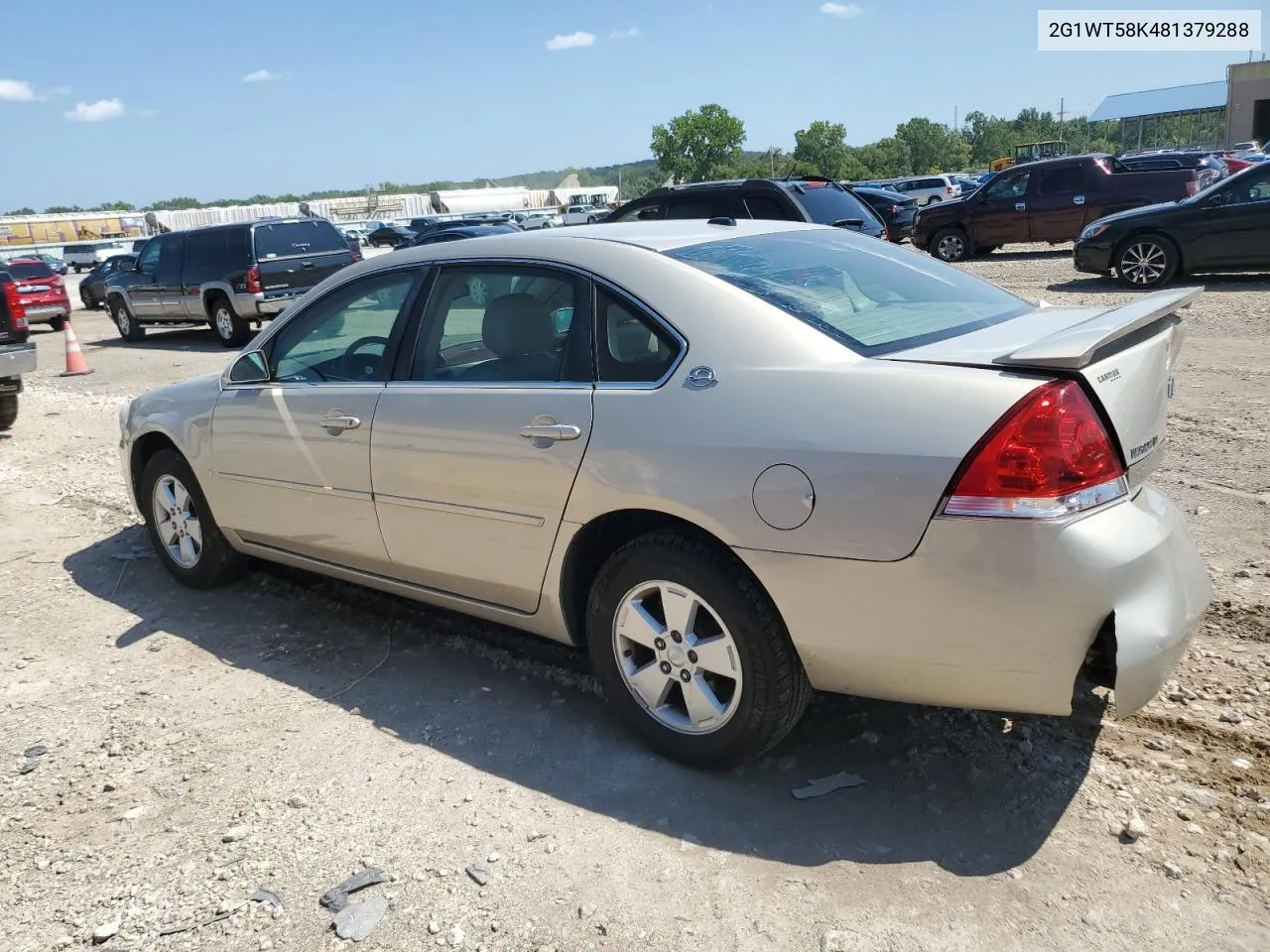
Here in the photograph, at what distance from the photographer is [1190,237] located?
13.3 metres

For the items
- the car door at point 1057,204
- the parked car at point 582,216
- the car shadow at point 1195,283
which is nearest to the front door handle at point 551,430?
the car shadow at point 1195,283

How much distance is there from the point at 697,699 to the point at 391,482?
58.1 inches

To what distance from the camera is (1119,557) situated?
2.61m

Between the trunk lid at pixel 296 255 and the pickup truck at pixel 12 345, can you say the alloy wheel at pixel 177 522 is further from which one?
the trunk lid at pixel 296 255

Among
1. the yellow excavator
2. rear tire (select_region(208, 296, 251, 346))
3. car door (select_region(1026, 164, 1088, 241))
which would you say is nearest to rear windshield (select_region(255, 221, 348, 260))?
rear tire (select_region(208, 296, 251, 346))

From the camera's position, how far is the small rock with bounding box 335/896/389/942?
2.71 m

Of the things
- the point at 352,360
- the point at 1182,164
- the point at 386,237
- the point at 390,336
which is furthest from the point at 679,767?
the point at 386,237

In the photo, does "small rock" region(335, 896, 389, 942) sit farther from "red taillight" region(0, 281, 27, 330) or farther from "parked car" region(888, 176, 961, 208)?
"parked car" region(888, 176, 961, 208)

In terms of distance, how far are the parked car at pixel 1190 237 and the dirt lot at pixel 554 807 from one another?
10.0m

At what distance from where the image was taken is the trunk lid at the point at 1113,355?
8.77 ft

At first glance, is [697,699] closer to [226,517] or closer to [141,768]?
[141,768]

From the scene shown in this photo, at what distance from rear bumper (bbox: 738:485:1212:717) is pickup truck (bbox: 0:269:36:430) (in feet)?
30.6

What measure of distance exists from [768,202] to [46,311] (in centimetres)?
1628

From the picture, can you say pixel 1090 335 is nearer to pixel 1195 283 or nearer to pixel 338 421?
pixel 338 421
